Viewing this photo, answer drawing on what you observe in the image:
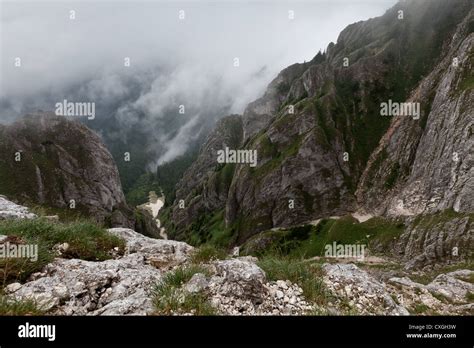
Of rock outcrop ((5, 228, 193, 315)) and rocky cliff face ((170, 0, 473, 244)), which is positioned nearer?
rock outcrop ((5, 228, 193, 315))

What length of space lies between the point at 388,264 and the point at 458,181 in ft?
104

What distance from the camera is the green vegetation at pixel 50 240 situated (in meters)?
7.98

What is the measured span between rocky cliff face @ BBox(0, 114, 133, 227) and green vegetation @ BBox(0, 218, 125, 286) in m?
125

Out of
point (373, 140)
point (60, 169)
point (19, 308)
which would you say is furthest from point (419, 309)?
point (373, 140)

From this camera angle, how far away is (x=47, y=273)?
8.28 metres

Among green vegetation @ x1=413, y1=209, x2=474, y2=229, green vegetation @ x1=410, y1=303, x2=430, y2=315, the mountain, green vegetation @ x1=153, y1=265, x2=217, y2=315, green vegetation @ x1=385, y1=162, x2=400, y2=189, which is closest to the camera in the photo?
green vegetation @ x1=153, y1=265, x2=217, y2=315

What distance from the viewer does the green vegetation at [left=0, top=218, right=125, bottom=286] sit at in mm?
7984

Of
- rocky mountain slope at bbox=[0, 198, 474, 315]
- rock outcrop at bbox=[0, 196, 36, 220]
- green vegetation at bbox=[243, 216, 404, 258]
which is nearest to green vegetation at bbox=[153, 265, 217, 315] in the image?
rocky mountain slope at bbox=[0, 198, 474, 315]

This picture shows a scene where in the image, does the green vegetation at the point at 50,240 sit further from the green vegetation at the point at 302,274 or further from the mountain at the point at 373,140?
the mountain at the point at 373,140

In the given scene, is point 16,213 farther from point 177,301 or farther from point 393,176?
point 393,176

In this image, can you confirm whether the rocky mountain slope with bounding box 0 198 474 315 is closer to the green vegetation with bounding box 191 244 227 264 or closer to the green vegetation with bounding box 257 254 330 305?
the green vegetation with bounding box 257 254 330 305

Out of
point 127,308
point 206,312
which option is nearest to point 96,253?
point 127,308

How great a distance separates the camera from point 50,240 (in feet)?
32.7
